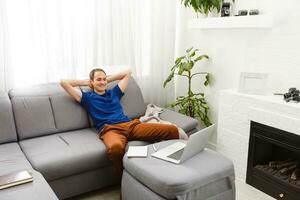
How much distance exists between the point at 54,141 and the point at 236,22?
1.95 meters

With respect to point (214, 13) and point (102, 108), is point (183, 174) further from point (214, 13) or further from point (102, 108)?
point (214, 13)

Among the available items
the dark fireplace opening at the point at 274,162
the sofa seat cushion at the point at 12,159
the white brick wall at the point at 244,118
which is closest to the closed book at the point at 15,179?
the sofa seat cushion at the point at 12,159

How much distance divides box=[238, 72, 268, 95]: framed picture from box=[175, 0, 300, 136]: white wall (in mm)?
178

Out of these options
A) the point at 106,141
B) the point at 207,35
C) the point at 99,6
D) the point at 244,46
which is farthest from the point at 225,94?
the point at 99,6

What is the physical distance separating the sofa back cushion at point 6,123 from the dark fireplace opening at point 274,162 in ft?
6.78

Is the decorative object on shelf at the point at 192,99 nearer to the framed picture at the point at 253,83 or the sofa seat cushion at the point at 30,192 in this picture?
the framed picture at the point at 253,83

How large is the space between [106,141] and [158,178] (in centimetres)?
73

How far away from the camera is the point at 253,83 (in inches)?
104

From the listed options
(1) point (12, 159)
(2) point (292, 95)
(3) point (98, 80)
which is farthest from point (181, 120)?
(1) point (12, 159)

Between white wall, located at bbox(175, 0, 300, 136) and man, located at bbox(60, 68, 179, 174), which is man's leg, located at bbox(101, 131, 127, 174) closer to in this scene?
man, located at bbox(60, 68, 179, 174)

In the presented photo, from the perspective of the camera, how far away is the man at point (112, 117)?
2503 mm

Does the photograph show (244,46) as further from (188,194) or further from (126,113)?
(188,194)

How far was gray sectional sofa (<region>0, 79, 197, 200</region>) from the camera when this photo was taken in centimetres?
217

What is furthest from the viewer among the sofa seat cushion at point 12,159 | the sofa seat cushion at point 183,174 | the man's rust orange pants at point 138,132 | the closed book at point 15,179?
the man's rust orange pants at point 138,132
